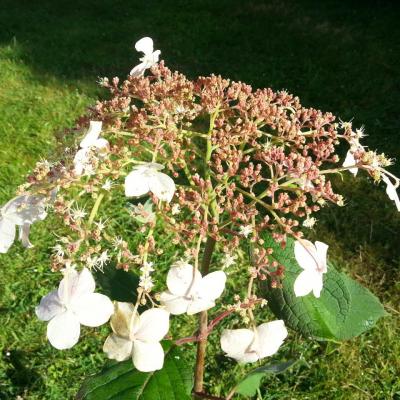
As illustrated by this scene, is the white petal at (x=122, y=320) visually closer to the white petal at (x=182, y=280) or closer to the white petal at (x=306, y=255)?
the white petal at (x=182, y=280)

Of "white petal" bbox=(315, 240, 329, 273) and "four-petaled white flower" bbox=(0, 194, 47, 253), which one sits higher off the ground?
"white petal" bbox=(315, 240, 329, 273)

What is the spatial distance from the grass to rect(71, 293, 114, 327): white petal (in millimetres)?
449

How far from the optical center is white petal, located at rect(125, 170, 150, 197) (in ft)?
2.42

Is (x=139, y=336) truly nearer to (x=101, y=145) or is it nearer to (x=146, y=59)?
(x=101, y=145)

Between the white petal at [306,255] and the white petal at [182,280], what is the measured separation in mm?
135

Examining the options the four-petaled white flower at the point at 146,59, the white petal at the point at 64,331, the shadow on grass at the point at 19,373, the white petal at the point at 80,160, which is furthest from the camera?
the shadow on grass at the point at 19,373

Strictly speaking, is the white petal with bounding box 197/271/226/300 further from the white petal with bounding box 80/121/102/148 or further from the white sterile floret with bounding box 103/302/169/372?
the white petal with bounding box 80/121/102/148

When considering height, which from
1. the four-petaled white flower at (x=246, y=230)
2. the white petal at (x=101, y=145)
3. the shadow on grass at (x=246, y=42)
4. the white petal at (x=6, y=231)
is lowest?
the shadow on grass at (x=246, y=42)

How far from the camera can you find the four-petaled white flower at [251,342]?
757mm

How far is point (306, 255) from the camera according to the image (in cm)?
74

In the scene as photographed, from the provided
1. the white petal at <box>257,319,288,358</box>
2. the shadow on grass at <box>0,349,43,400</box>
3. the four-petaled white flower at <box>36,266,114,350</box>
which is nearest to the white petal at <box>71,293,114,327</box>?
the four-petaled white flower at <box>36,266,114,350</box>

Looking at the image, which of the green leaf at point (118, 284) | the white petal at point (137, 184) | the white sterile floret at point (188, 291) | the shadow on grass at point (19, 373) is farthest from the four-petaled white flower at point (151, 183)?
the shadow on grass at point (19, 373)

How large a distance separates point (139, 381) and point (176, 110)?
0.43 m

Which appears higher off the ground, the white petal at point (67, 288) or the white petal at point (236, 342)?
the white petal at point (67, 288)
